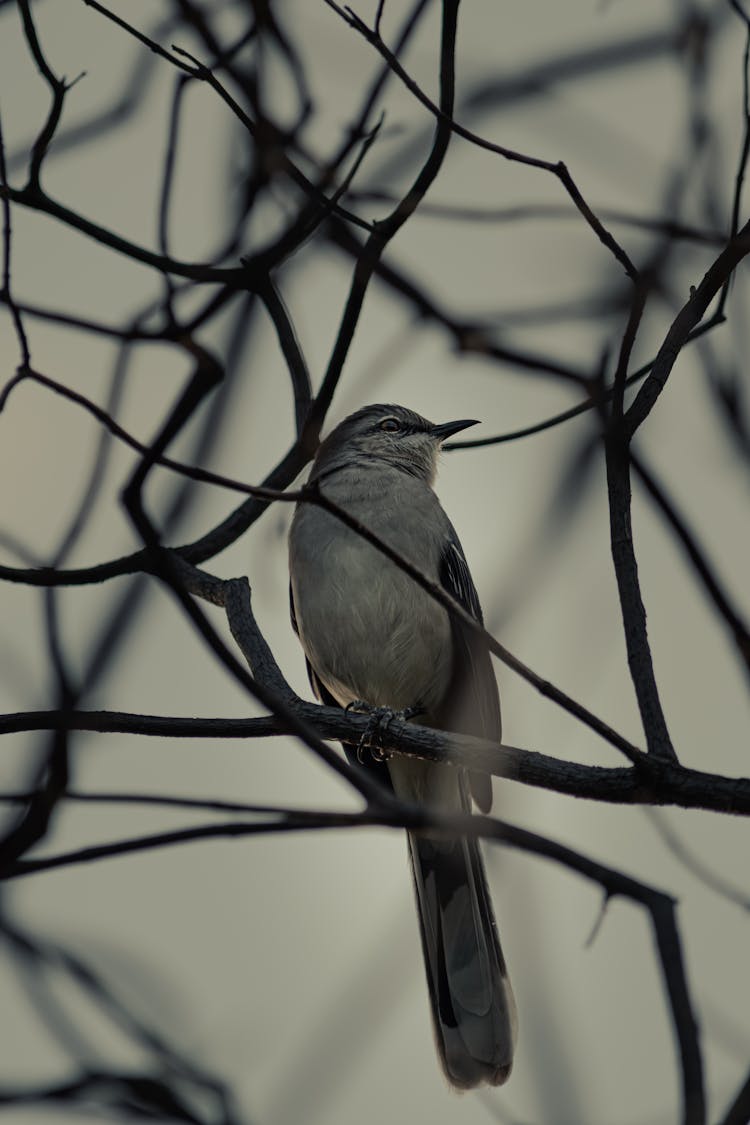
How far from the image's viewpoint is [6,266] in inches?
130

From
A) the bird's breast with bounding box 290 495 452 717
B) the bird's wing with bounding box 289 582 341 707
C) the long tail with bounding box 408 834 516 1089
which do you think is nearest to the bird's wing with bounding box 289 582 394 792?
the bird's wing with bounding box 289 582 341 707

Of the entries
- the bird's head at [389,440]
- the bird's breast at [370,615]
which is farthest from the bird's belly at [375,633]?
the bird's head at [389,440]

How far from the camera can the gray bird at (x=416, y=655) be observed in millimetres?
6070

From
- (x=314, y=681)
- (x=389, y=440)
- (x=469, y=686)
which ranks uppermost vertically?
(x=389, y=440)

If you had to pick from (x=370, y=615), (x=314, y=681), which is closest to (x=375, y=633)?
(x=370, y=615)

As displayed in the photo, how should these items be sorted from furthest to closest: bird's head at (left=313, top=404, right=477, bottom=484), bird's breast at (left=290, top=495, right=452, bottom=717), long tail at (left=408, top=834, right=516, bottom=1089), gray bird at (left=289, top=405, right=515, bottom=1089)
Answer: bird's head at (left=313, top=404, right=477, bottom=484), bird's breast at (left=290, top=495, right=452, bottom=717), gray bird at (left=289, top=405, right=515, bottom=1089), long tail at (left=408, top=834, right=516, bottom=1089)

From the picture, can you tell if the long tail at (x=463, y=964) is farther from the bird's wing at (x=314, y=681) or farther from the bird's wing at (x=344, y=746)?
the bird's wing at (x=314, y=681)

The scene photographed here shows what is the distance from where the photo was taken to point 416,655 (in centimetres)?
627

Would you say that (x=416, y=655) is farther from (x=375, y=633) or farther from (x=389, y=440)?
(x=389, y=440)

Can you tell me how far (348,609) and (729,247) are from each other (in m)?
3.48

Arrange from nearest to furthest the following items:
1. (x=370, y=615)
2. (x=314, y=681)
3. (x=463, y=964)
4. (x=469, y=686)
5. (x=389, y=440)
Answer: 1. (x=463, y=964)
2. (x=370, y=615)
3. (x=469, y=686)
4. (x=314, y=681)
5. (x=389, y=440)

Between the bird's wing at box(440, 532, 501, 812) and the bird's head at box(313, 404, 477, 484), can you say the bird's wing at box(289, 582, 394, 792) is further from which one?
the bird's head at box(313, 404, 477, 484)

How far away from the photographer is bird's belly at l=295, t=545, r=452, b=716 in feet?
20.2

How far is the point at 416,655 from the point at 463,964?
1.47m
